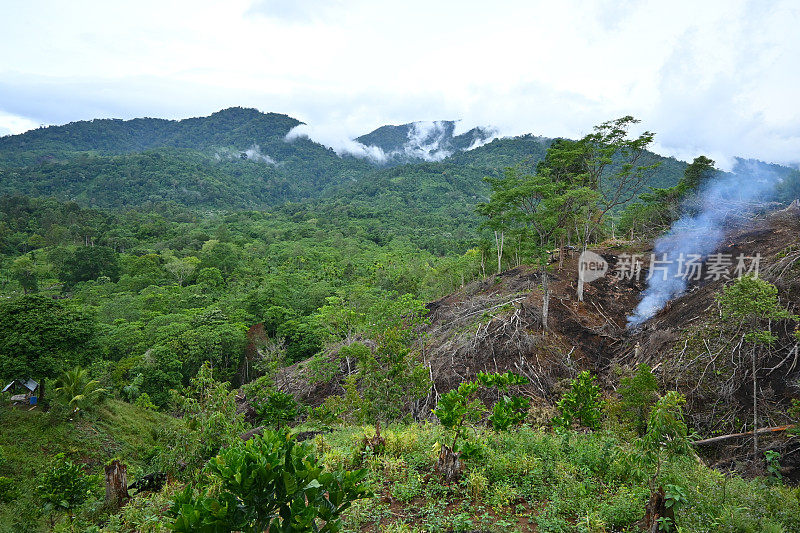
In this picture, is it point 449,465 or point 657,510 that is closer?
point 657,510

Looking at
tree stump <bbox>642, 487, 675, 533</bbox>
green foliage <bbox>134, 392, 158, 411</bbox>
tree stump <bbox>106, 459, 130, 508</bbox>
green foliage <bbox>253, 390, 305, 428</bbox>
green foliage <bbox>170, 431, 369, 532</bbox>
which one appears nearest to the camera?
green foliage <bbox>170, 431, 369, 532</bbox>

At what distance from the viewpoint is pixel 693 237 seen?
606 inches

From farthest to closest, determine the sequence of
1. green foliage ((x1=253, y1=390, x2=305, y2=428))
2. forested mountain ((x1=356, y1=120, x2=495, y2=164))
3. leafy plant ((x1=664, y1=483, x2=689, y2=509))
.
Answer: forested mountain ((x1=356, y1=120, x2=495, y2=164)) → green foliage ((x1=253, y1=390, x2=305, y2=428)) → leafy plant ((x1=664, y1=483, x2=689, y2=509))

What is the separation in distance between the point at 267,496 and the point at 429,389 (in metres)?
6.73

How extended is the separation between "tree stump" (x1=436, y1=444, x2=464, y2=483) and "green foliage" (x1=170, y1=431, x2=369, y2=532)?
2577 mm

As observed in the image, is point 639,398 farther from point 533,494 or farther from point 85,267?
point 85,267

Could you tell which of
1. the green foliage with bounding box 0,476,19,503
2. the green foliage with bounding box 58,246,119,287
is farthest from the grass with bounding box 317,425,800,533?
the green foliage with bounding box 58,246,119,287

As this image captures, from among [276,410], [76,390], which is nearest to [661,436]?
[276,410]

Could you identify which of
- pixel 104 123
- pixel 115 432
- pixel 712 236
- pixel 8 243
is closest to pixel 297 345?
pixel 115 432

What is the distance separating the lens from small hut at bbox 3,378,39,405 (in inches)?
504

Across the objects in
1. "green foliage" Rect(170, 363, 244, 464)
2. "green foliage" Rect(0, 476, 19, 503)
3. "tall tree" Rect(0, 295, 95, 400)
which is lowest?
"green foliage" Rect(0, 476, 19, 503)

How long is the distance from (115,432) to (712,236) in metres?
23.0

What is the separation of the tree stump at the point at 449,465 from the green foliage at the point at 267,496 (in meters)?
2.58

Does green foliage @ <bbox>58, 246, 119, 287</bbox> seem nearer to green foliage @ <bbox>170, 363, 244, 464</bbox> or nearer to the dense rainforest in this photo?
the dense rainforest
